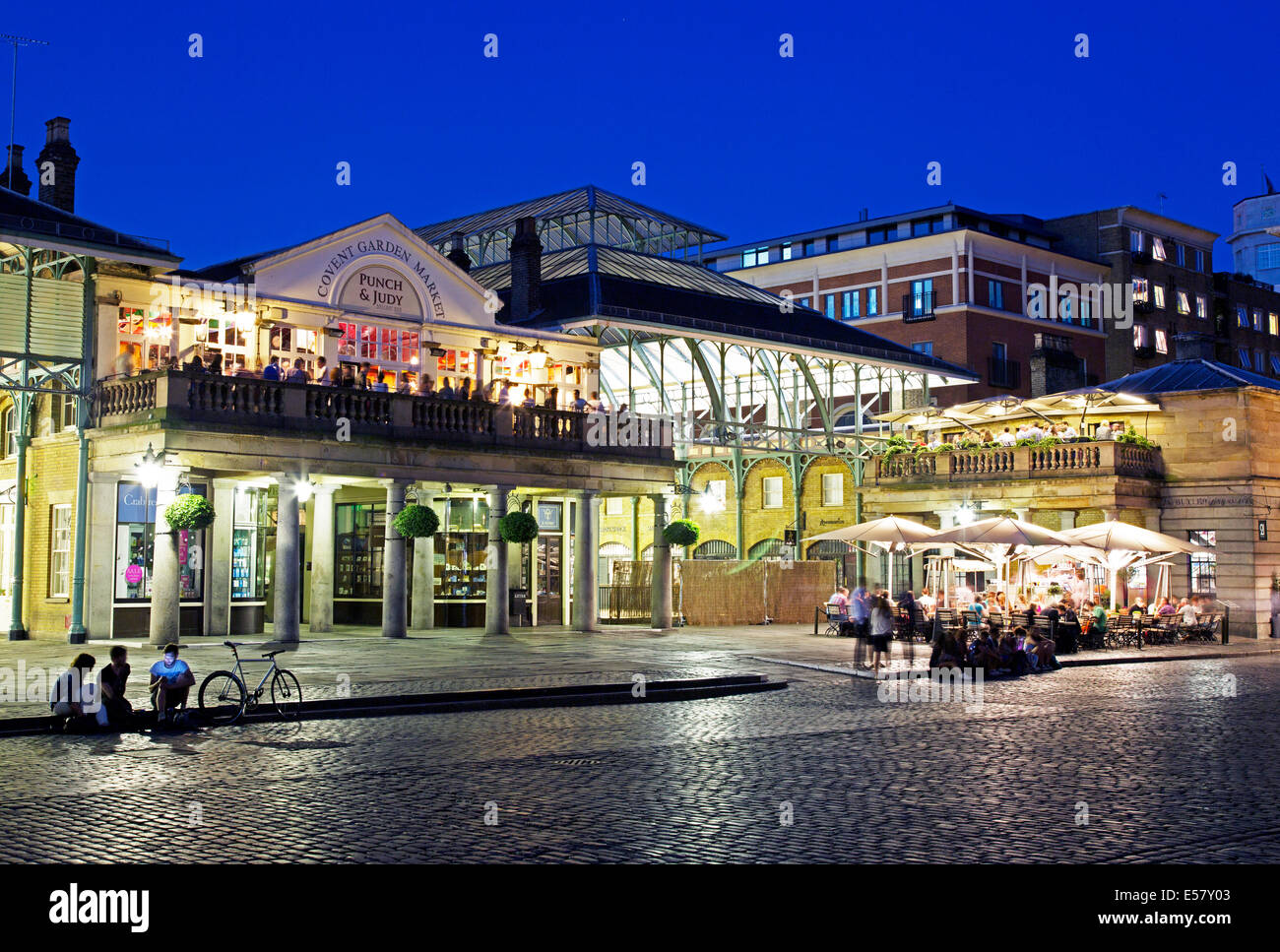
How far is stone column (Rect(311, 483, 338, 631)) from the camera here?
106 ft

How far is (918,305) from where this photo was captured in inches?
2675

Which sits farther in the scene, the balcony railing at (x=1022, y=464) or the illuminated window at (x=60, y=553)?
the balcony railing at (x=1022, y=464)

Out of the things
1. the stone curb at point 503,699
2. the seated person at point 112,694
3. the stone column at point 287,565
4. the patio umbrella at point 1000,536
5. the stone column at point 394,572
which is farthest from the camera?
the patio umbrella at point 1000,536

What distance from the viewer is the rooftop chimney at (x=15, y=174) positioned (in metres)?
34.7

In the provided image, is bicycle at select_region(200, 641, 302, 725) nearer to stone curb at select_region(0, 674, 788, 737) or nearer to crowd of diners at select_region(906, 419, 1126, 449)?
stone curb at select_region(0, 674, 788, 737)

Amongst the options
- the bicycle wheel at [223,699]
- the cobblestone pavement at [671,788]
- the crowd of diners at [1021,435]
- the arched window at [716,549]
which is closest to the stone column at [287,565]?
the bicycle wheel at [223,699]

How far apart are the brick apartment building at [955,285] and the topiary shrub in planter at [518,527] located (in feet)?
120

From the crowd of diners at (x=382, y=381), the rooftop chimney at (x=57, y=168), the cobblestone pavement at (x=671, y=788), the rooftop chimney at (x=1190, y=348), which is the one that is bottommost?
the cobblestone pavement at (x=671, y=788)

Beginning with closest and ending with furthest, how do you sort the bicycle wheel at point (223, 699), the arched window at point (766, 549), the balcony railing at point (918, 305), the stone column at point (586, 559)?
the bicycle wheel at point (223, 699)
the stone column at point (586, 559)
the arched window at point (766, 549)
the balcony railing at point (918, 305)

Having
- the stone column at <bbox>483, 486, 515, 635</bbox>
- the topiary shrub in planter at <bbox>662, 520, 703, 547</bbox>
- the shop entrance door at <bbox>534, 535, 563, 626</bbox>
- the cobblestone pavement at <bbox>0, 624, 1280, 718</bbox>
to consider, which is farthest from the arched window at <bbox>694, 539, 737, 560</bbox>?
the stone column at <bbox>483, 486, 515, 635</bbox>

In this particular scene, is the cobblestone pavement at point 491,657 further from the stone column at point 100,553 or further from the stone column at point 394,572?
the stone column at point 100,553

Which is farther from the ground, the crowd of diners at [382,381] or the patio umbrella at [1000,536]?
the crowd of diners at [382,381]

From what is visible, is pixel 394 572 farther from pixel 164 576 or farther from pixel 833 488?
pixel 833 488
